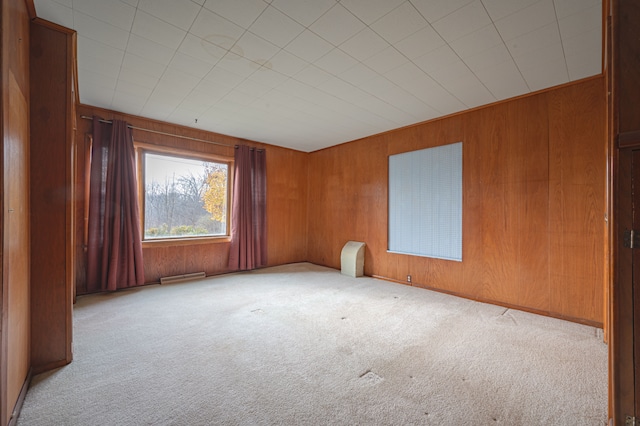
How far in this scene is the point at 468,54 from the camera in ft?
7.52

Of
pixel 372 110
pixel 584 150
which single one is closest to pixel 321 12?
pixel 372 110

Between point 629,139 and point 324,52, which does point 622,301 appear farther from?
point 324,52

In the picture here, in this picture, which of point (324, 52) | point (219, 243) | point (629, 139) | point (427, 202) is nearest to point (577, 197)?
point (427, 202)

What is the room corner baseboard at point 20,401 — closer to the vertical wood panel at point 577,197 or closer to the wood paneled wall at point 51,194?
the wood paneled wall at point 51,194

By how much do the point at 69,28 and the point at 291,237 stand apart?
4.44m

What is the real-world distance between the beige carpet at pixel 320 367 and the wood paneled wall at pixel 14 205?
29 centimetres

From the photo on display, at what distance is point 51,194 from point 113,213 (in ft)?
6.37

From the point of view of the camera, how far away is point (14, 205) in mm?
1432

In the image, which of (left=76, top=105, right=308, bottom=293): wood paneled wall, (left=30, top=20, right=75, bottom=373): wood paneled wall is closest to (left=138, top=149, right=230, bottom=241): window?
(left=76, top=105, right=308, bottom=293): wood paneled wall

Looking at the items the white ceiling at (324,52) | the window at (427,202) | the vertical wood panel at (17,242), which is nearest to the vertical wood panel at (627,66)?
the white ceiling at (324,52)

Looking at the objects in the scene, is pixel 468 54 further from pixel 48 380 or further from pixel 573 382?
pixel 48 380

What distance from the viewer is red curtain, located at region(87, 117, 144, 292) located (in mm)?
3482

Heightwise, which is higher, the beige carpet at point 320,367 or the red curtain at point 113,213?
the red curtain at point 113,213

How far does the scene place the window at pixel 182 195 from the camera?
13.4 ft
